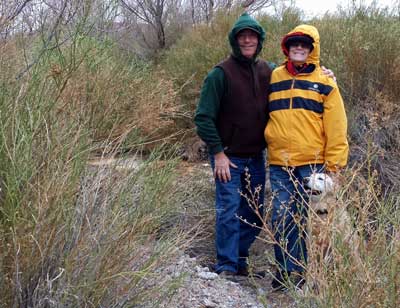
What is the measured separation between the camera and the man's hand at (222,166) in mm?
4526

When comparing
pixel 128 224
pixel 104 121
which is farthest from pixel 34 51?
pixel 128 224

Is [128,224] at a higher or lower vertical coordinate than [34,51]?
lower

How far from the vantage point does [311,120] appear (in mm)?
4262

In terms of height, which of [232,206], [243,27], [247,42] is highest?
[243,27]

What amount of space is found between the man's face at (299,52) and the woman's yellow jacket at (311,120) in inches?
2.0

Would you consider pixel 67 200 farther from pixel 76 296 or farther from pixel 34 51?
pixel 34 51

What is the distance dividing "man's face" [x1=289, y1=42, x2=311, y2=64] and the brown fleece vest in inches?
14.8

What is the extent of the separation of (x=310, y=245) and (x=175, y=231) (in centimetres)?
127

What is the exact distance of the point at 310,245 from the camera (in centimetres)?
272

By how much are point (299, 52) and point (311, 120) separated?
48 centimetres

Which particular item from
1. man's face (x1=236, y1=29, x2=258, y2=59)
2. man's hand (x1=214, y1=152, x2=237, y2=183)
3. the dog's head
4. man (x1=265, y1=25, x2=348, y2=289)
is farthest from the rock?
man's face (x1=236, y1=29, x2=258, y2=59)

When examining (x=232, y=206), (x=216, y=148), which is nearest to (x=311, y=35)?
(x=216, y=148)

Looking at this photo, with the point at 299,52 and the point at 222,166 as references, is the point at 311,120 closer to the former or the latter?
the point at 299,52

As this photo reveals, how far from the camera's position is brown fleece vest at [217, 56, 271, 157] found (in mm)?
4547
